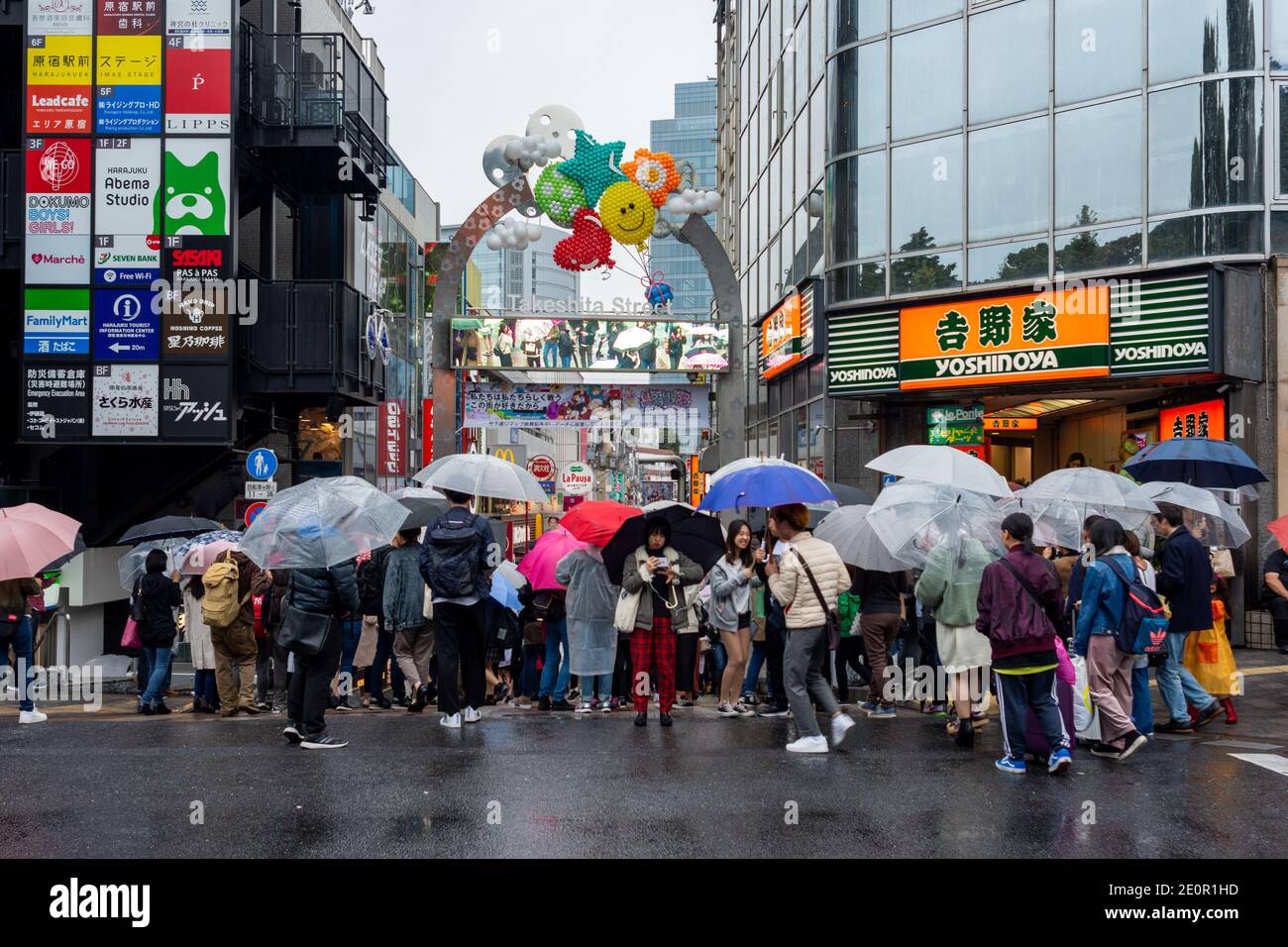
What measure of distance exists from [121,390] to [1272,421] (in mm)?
17676

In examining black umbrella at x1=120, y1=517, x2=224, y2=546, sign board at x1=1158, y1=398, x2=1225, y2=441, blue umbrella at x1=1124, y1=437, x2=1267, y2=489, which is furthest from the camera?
sign board at x1=1158, y1=398, x2=1225, y2=441

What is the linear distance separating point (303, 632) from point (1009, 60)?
52.3 ft

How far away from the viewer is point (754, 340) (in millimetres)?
32812

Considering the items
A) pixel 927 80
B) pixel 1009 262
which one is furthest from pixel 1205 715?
pixel 927 80

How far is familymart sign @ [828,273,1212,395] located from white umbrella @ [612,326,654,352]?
357 centimetres

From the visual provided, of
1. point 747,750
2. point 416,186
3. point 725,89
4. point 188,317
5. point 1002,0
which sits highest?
point 725,89

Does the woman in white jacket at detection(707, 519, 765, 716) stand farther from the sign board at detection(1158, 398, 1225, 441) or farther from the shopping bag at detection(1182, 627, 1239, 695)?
the sign board at detection(1158, 398, 1225, 441)

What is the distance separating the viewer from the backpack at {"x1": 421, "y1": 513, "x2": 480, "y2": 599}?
8.76 metres

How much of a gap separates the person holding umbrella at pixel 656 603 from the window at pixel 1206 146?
37.3 feet

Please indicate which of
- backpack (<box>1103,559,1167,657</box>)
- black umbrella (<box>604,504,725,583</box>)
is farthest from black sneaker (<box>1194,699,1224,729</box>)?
black umbrella (<box>604,504,725,583</box>)

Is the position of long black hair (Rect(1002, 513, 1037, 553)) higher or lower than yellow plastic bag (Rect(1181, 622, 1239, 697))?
higher
